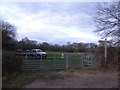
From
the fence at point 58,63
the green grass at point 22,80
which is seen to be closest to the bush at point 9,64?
the green grass at point 22,80

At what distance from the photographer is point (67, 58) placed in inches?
1060

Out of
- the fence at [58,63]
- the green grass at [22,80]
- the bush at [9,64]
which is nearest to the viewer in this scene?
the green grass at [22,80]

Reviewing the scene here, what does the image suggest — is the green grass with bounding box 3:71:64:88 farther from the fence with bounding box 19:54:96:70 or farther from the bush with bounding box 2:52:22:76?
the fence with bounding box 19:54:96:70

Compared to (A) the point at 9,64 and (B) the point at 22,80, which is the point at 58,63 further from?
(B) the point at 22,80

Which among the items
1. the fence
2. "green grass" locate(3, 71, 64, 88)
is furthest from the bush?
the fence

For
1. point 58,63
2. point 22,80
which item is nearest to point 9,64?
point 22,80

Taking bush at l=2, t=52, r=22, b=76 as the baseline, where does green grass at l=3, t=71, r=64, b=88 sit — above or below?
below

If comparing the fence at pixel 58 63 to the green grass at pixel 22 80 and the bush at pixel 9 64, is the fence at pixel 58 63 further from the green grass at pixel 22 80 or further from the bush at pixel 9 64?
the green grass at pixel 22 80

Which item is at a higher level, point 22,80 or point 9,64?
point 9,64

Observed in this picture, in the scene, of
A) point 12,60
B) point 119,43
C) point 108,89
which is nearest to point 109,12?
point 119,43

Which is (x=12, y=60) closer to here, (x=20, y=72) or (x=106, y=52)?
(x=20, y=72)

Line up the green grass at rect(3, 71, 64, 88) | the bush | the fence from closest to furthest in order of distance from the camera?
1. the green grass at rect(3, 71, 64, 88)
2. the bush
3. the fence

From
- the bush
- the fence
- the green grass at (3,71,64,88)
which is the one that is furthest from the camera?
the fence

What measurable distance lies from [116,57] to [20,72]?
841 cm
